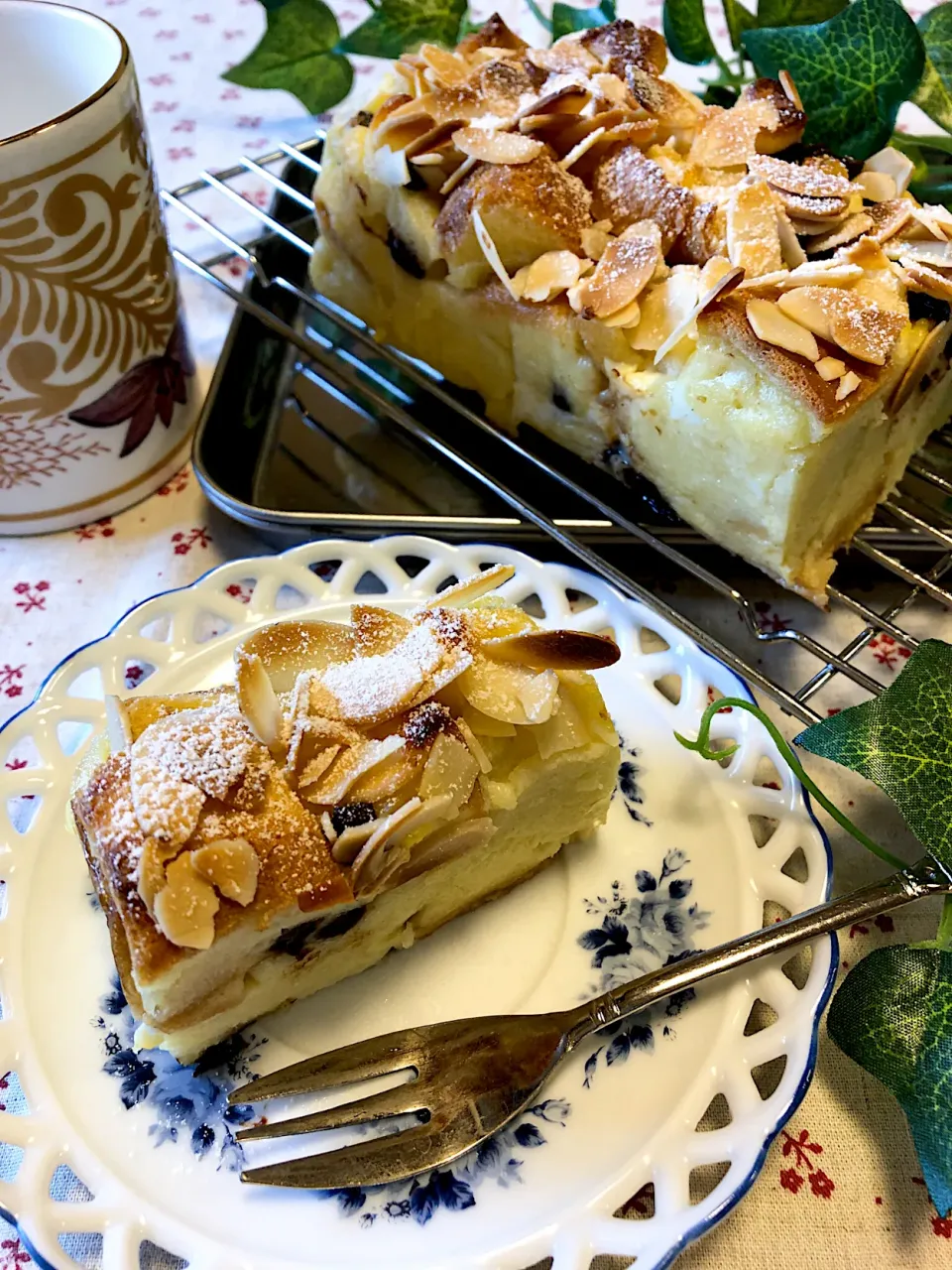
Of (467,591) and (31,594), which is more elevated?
(467,591)

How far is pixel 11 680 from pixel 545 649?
0.78 meters

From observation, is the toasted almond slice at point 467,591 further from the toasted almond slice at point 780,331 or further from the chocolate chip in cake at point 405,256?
the chocolate chip in cake at point 405,256

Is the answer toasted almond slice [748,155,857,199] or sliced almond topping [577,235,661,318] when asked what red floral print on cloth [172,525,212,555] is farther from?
toasted almond slice [748,155,857,199]

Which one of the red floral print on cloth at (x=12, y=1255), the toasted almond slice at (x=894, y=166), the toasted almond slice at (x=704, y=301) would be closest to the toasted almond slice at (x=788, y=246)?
the toasted almond slice at (x=704, y=301)

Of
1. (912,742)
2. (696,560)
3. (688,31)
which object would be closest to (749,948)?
(912,742)

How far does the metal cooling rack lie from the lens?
126cm

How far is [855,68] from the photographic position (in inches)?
60.8

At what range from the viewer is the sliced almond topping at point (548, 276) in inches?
52.8

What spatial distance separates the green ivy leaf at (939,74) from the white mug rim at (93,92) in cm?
120

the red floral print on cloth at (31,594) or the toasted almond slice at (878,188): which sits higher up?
the toasted almond slice at (878,188)

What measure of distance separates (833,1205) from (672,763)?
46cm

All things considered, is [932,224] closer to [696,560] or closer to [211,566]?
[696,560]

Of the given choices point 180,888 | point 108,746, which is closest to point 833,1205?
point 180,888

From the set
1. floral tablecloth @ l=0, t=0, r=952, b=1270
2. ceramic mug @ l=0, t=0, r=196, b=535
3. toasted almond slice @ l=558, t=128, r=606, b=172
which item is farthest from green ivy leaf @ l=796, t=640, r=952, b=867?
ceramic mug @ l=0, t=0, r=196, b=535
